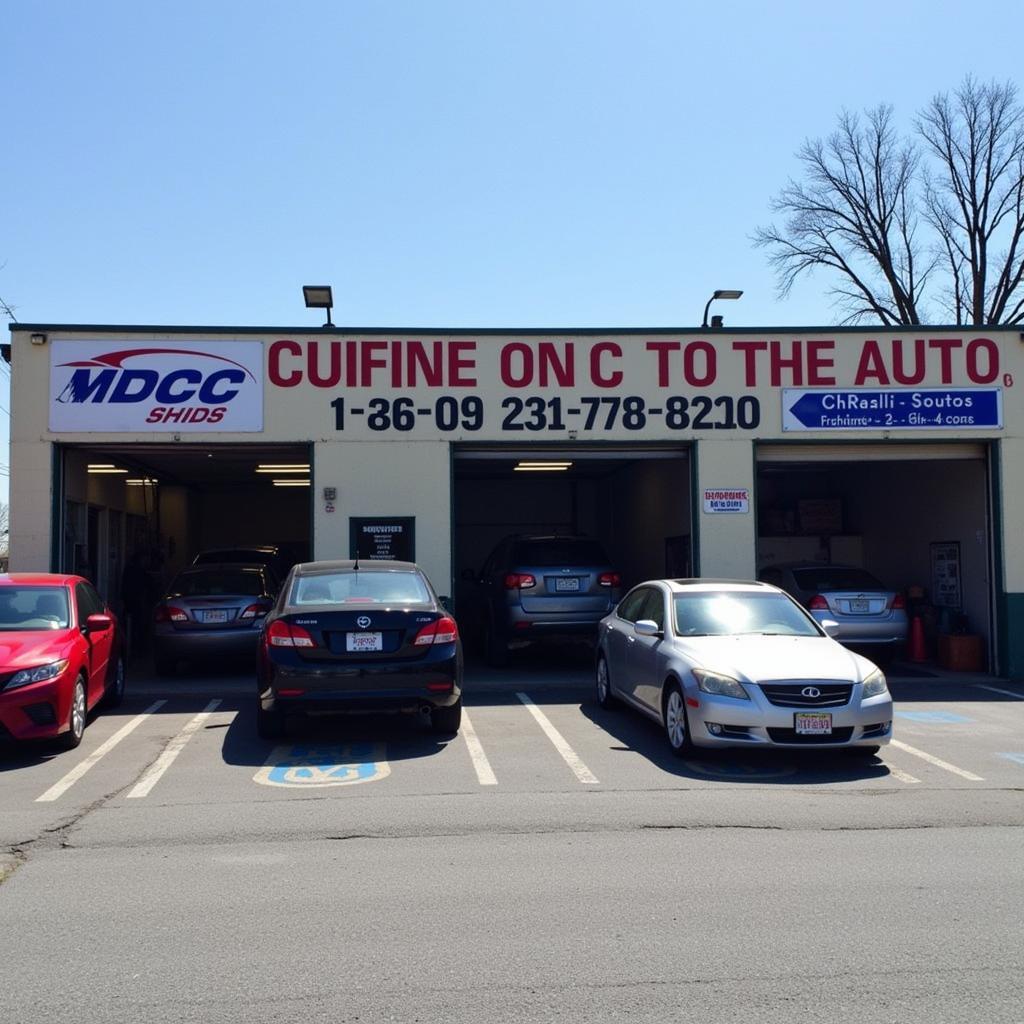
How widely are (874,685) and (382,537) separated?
797 cm

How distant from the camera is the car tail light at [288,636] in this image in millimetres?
9562

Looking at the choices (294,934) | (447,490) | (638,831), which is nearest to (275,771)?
(638,831)

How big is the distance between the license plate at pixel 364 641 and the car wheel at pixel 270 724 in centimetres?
93

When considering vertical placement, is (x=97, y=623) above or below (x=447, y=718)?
above

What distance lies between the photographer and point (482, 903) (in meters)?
5.59

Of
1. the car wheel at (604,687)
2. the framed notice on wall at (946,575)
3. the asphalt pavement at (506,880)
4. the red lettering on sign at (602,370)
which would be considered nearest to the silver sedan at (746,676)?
the asphalt pavement at (506,880)

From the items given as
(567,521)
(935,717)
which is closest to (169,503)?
(567,521)

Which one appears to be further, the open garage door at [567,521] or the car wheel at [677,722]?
A: the open garage door at [567,521]

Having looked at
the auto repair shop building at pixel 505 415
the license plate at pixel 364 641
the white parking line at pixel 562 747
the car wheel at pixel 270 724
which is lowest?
the white parking line at pixel 562 747

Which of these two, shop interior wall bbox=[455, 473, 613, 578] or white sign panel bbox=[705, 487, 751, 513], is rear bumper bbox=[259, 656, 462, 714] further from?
shop interior wall bbox=[455, 473, 613, 578]

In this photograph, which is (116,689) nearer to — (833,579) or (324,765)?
(324,765)

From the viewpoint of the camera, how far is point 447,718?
10.2 metres

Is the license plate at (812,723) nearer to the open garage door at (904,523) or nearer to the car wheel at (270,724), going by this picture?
the car wheel at (270,724)

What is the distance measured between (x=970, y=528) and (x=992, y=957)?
13.0 m
